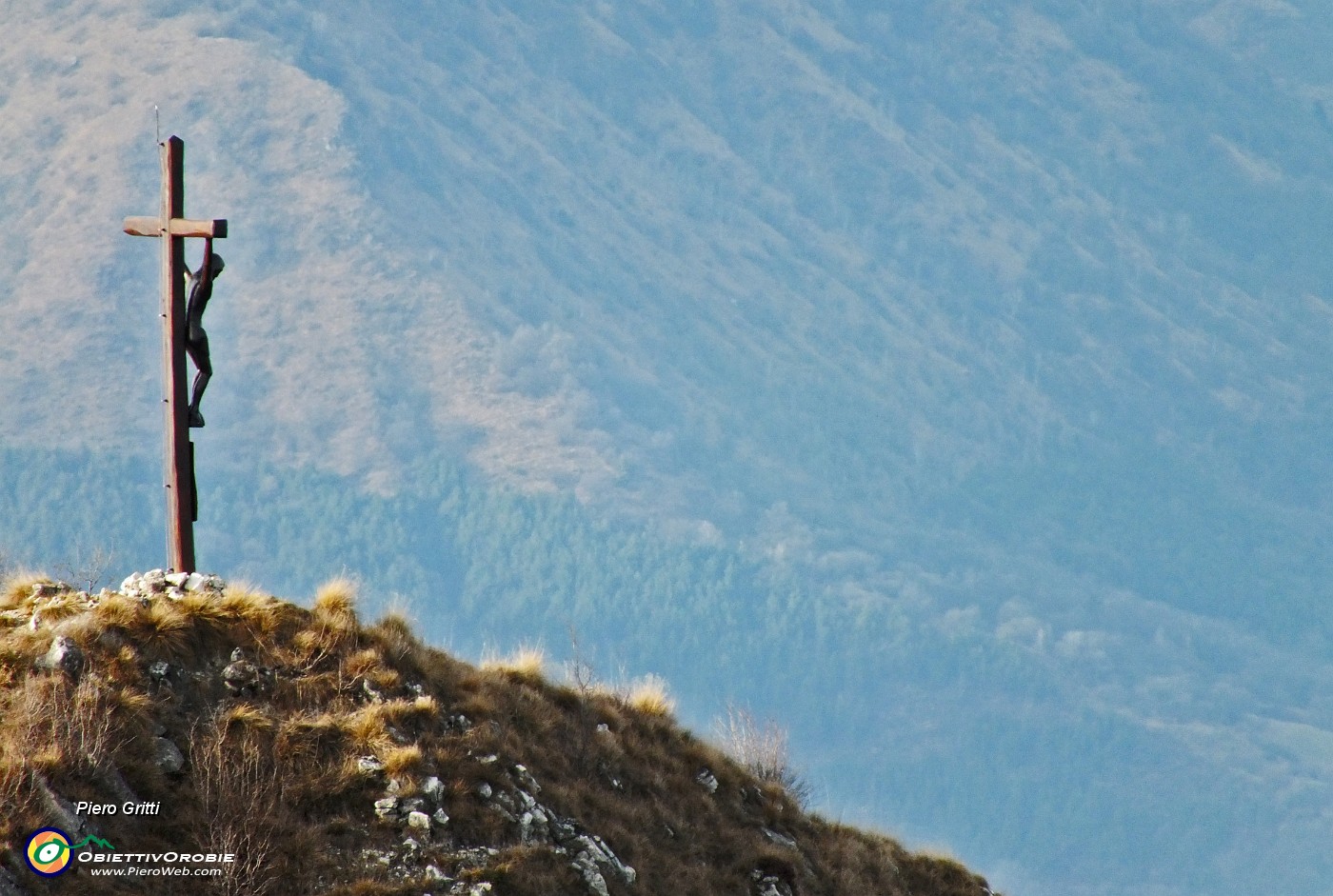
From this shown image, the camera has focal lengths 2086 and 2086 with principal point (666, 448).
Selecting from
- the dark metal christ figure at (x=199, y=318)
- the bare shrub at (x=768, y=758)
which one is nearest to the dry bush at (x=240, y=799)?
the dark metal christ figure at (x=199, y=318)

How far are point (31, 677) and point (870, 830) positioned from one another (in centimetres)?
1256

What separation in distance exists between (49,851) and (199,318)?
21.5 ft

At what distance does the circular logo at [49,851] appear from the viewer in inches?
686

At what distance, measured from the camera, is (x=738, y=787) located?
79.5ft

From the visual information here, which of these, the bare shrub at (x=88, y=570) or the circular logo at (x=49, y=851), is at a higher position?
the bare shrub at (x=88, y=570)

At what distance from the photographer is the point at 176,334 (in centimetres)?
2189

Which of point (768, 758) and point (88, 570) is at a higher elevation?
point (768, 758)

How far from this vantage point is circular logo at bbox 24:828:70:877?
17.4m

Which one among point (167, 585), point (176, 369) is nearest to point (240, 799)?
point (167, 585)

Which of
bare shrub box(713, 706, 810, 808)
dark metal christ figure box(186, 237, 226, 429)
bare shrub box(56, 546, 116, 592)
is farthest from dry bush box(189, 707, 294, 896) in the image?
bare shrub box(713, 706, 810, 808)

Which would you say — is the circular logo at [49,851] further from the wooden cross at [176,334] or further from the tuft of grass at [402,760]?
the wooden cross at [176,334]

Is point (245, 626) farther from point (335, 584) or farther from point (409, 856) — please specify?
point (409, 856)

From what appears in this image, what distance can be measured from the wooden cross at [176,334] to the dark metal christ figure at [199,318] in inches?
6.1

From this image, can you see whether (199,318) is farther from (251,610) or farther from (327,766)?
(327,766)
